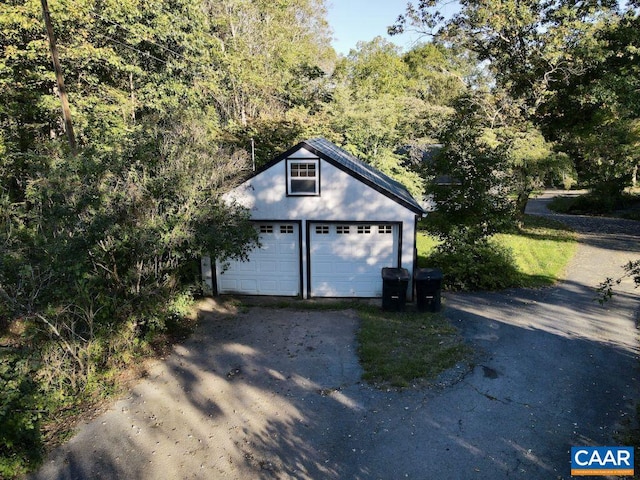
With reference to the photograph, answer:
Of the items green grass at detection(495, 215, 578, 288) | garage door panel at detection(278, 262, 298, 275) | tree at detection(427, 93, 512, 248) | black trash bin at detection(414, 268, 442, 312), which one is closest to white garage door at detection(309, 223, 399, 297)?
garage door panel at detection(278, 262, 298, 275)

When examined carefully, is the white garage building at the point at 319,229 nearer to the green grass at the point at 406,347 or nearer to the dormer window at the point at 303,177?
the dormer window at the point at 303,177

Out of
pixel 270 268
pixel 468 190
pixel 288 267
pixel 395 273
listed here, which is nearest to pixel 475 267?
pixel 468 190

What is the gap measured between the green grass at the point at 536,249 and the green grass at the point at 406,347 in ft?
12.1

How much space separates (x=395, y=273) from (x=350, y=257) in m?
1.45

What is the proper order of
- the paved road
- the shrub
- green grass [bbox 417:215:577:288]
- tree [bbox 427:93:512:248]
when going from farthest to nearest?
1. green grass [bbox 417:215:577:288]
2. the shrub
3. tree [bbox 427:93:512:248]
4. the paved road

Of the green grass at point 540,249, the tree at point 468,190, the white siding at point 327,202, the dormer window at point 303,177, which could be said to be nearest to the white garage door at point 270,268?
the white siding at point 327,202

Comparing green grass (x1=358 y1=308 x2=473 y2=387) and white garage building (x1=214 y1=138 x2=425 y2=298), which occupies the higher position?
white garage building (x1=214 y1=138 x2=425 y2=298)

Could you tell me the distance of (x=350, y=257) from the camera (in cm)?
1236

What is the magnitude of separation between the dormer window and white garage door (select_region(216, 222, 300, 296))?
1.06m

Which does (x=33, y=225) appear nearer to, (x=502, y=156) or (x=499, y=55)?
(x=502, y=156)

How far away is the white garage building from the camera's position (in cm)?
1177

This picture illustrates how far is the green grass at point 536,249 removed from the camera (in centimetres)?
1496

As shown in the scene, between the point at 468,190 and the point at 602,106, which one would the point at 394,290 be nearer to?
the point at 468,190

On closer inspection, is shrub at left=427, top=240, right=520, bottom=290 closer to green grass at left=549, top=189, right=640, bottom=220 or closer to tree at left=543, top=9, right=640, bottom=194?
tree at left=543, top=9, right=640, bottom=194
